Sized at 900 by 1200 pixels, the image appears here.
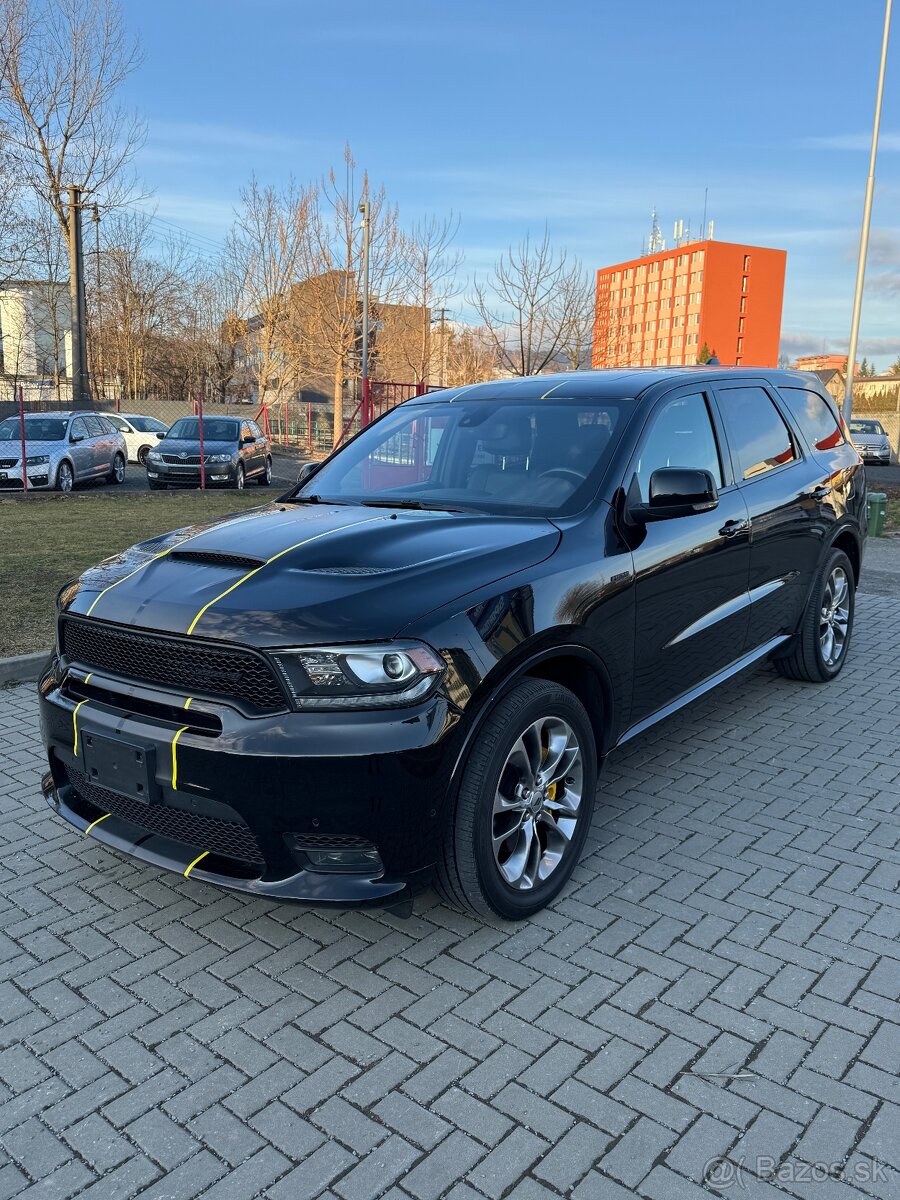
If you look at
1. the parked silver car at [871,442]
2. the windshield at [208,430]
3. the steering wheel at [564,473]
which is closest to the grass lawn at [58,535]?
the windshield at [208,430]

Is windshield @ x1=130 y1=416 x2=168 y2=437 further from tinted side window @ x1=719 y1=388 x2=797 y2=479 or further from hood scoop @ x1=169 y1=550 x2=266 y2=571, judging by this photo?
hood scoop @ x1=169 y1=550 x2=266 y2=571

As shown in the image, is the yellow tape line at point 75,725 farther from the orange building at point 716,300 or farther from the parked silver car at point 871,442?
the orange building at point 716,300

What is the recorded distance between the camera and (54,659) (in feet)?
11.2

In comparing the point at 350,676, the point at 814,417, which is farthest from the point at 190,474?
the point at 350,676

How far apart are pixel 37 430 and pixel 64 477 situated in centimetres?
110

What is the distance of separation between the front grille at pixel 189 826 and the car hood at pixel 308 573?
566mm

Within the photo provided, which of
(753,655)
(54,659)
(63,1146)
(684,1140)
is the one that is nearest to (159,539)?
(54,659)

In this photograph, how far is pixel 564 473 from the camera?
388cm

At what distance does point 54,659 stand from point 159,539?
600mm

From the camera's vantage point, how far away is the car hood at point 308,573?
2.80m

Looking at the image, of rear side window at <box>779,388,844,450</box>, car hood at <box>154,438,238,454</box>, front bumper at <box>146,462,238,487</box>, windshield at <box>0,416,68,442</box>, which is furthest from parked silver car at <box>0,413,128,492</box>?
rear side window at <box>779,388,844,450</box>

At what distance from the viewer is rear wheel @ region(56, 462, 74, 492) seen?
18203 mm

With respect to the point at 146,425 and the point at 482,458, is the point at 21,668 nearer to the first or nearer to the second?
the point at 482,458

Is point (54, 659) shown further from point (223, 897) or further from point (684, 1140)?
point (684, 1140)
